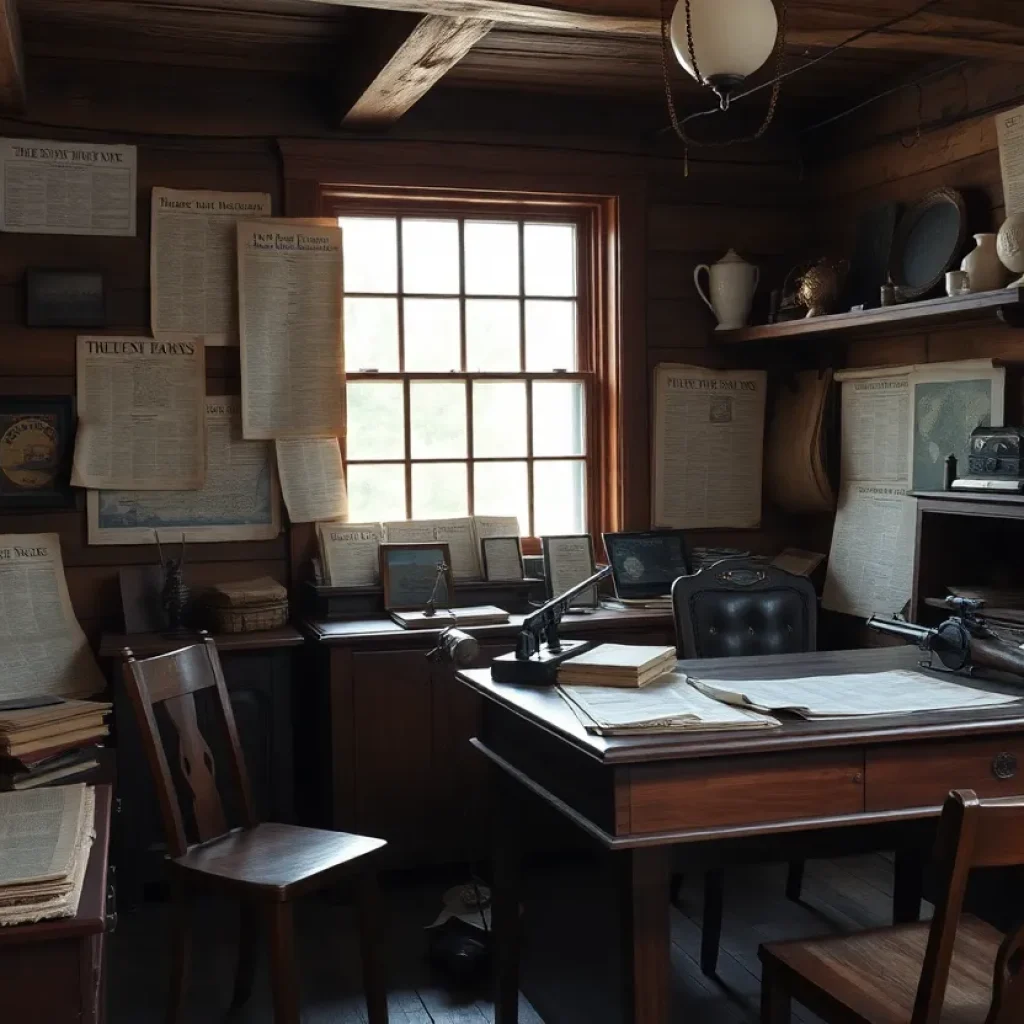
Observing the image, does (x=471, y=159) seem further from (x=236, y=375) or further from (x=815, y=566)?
(x=815, y=566)

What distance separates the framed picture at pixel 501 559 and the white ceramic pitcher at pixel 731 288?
3.83ft

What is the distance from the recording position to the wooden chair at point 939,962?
1.79 metres

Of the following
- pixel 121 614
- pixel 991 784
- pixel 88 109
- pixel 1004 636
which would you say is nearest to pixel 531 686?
pixel 991 784

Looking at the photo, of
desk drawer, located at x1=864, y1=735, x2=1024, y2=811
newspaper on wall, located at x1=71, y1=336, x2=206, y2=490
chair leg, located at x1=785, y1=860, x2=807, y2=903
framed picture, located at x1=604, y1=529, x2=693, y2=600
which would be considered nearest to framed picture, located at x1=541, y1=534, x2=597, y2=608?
framed picture, located at x1=604, y1=529, x2=693, y2=600

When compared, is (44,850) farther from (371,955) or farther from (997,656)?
(997,656)

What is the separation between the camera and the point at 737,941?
12.3 feet

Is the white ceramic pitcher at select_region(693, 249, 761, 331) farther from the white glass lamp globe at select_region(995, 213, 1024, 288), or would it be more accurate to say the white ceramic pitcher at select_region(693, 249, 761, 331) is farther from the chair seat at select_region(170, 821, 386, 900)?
the chair seat at select_region(170, 821, 386, 900)

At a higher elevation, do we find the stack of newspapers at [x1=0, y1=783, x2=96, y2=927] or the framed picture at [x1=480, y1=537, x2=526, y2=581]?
the framed picture at [x1=480, y1=537, x2=526, y2=581]

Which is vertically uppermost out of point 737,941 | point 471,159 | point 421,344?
point 471,159

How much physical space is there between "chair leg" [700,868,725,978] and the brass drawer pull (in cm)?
114

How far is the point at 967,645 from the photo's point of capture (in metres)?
2.91

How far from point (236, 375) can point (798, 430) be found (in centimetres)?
211

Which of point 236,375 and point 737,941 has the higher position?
point 236,375

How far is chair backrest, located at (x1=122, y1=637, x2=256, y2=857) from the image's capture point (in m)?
2.96
